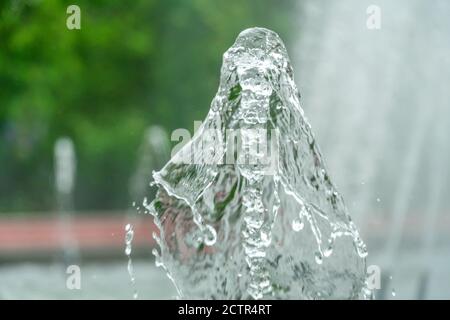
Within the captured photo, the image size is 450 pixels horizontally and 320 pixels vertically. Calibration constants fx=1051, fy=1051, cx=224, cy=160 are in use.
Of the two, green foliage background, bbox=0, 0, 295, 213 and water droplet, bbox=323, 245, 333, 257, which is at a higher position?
green foliage background, bbox=0, 0, 295, 213

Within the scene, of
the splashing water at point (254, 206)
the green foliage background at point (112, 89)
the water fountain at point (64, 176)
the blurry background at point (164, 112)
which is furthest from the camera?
the water fountain at point (64, 176)

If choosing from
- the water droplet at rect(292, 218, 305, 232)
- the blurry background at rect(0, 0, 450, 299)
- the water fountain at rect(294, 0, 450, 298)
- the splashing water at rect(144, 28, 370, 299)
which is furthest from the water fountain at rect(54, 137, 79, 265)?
the water droplet at rect(292, 218, 305, 232)

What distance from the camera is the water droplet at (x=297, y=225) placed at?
3709 mm

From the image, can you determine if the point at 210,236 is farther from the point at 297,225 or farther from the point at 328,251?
the point at 328,251

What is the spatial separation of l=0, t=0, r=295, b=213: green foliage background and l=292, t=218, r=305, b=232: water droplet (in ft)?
34.6

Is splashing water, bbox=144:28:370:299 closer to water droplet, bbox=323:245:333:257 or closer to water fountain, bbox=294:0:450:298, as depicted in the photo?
water droplet, bbox=323:245:333:257

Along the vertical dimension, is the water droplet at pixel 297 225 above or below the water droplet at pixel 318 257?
above

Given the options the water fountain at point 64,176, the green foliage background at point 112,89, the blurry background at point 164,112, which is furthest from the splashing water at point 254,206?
the green foliage background at point 112,89

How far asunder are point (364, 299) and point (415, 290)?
7.51 ft

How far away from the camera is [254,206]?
3686mm

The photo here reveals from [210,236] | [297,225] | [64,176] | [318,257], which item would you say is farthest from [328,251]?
[64,176]

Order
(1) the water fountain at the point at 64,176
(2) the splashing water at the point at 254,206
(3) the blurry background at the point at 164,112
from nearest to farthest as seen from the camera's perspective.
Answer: (2) the splashing water at the point at 254,206, (3) the blurry background at the point at 164,112, (1) the water fountain at the point at 64,176

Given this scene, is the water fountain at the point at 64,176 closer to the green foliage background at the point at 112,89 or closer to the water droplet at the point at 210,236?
the green foliage background at the point at 112,89

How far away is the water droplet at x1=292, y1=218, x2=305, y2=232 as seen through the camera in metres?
3.71
